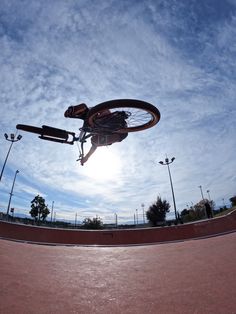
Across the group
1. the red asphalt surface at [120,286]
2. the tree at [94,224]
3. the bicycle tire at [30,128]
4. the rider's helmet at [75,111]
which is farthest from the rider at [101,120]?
the tree at [94,224]

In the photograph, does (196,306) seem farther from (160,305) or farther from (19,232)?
(19,232)

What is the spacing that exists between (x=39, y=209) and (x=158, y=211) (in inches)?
1049

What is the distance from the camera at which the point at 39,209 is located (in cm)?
4934

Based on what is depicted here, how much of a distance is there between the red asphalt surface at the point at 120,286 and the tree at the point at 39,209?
1885 inches

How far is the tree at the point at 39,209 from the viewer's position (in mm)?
48688

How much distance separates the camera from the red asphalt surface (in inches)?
104

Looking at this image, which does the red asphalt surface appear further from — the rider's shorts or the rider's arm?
the rider's shorts

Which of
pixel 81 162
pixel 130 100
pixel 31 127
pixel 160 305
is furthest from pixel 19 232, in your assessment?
pixel 160 305

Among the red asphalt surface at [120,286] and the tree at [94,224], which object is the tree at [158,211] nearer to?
the tree at [94,224]

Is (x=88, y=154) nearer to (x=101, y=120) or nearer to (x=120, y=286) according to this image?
(x=101, y=120)

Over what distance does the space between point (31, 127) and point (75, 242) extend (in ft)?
22.1

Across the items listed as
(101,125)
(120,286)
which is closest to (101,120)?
(101,125)

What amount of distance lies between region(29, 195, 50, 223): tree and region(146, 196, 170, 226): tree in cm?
2351

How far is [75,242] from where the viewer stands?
34.7 feet
